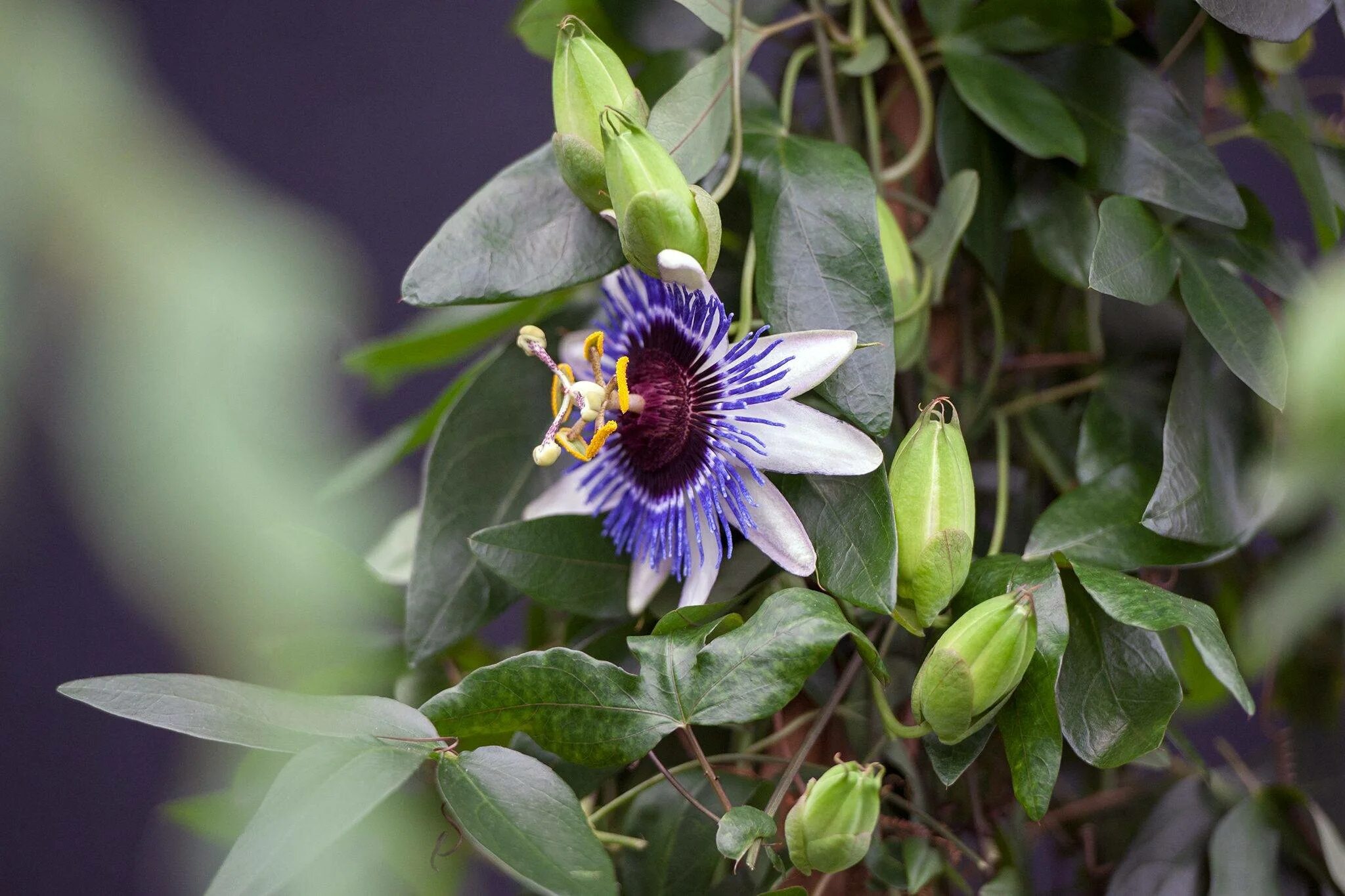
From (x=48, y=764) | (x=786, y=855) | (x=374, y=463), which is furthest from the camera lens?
(x=48, y=764)

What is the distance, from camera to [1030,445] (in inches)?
28.4

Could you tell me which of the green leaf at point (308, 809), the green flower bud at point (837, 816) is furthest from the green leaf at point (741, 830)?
the green leaf at point (308, 809)

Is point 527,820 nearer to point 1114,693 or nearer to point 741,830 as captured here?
point 741,830

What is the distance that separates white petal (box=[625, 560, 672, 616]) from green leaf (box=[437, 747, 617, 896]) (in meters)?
0.12

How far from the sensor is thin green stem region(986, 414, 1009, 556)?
630 mm

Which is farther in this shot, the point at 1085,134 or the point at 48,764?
the point at 48,764

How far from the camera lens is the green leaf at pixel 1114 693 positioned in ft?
1.72

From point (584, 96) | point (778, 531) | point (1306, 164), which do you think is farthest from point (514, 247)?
point (1306, 164)

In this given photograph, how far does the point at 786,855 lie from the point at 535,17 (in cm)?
46

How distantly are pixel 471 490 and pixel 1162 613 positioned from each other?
14.0 inches

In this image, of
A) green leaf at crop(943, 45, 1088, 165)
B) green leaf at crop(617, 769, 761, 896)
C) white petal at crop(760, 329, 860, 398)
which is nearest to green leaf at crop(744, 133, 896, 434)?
white petal at crop(760, 329, 860, 398)

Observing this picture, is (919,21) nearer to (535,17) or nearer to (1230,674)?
(535,17)

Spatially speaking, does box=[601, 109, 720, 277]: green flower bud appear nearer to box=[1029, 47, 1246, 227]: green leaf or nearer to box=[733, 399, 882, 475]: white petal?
box=[733, 399, 882, 475]: white petal

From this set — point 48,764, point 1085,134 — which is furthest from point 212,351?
point 48,764
